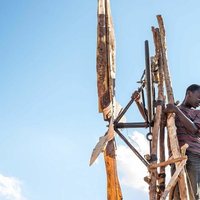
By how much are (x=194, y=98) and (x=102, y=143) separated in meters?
1.55

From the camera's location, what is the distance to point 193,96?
5.76 metres

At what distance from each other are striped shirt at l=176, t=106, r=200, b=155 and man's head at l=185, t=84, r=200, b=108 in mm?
143

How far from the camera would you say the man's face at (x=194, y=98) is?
5.75 m

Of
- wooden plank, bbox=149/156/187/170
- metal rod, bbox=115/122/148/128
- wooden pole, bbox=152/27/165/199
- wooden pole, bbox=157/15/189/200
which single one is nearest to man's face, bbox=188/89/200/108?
wooden pole, bbox=157/15/189/200

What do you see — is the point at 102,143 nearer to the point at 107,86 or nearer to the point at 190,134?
the point at 107,86

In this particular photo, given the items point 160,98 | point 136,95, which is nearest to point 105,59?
point 136,95

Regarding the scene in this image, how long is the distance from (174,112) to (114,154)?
0.98m

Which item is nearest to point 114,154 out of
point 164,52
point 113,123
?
point 113,123

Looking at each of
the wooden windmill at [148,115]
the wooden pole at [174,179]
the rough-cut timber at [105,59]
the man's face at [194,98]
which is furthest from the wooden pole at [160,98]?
the rough-cut timber at [105,59]

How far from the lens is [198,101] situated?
18.9 ft

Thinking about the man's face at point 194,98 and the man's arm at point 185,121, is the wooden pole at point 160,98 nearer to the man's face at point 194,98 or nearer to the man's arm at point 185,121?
the man's arm at point 185,121

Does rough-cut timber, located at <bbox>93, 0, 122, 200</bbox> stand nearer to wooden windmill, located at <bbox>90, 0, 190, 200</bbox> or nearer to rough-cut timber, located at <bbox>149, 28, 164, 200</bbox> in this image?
wooden windmill, located at <bbox>90, 0, 190, 200</bbox>

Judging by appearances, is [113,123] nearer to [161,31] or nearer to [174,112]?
[174,112]

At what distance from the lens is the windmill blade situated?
504 centimetres
